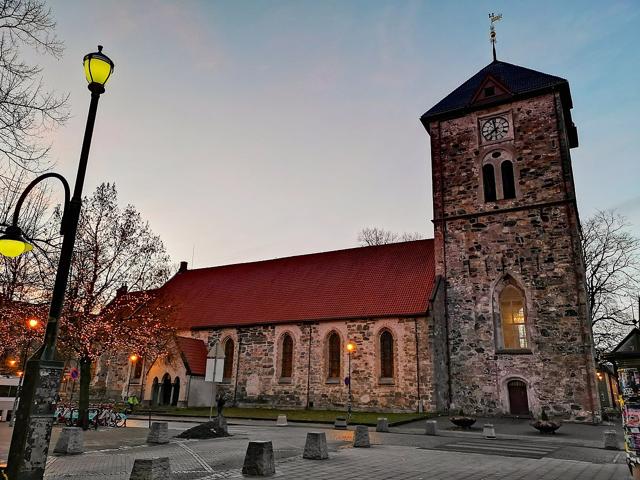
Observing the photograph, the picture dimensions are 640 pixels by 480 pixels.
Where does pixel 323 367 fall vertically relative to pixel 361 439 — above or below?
above

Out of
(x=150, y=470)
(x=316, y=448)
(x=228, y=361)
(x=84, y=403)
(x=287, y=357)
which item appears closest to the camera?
(x=150, y=470)

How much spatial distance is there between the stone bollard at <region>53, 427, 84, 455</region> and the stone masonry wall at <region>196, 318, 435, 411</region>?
1620 centimetres

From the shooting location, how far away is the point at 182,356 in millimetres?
29062

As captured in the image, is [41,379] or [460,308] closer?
[41,379]

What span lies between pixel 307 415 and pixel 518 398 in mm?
10306

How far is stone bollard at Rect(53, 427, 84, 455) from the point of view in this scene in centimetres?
1170

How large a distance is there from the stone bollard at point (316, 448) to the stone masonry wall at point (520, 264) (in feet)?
50.4

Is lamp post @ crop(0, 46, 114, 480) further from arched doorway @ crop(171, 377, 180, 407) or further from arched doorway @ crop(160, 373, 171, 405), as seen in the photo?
arched doorway @ crop(160, 373, 171, 405)

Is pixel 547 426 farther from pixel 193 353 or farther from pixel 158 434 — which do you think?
pixel 193 353

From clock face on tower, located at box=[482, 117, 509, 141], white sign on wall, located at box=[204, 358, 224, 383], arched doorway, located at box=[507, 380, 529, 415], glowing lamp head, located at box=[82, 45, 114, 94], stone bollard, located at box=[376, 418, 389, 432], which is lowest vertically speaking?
stone bollard, located at box=[376, 418, 389, 432]

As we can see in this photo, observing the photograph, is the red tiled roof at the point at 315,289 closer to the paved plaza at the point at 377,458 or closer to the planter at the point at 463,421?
the planter at the point at 463,421

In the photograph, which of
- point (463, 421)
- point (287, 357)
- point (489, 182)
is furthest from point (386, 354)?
point (489, 182)

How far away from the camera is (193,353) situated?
99.5ft

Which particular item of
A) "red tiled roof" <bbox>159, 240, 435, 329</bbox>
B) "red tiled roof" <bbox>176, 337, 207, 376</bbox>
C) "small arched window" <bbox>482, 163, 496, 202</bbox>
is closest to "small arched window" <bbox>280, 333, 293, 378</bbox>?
"red tiled roof" <bbox>159, 240, 435, 329</bbox>
